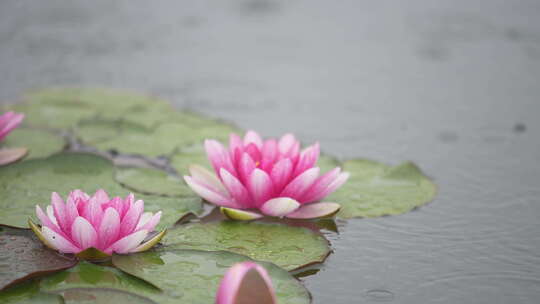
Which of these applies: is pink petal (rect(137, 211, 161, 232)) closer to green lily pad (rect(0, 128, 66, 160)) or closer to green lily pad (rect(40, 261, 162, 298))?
green lily pad (rect(40, 261, 162, 298))

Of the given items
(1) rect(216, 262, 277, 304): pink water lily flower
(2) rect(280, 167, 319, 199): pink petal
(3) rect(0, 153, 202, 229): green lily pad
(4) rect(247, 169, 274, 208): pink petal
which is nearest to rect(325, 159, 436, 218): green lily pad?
(2) rect(280, 167, 319, 199): pink petal

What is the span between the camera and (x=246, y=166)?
2469 millimetres

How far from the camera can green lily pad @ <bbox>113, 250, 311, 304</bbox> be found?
2004 mm

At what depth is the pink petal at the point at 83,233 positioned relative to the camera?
2084 millimetres

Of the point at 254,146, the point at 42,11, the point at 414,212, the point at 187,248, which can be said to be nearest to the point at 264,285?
the point at 187,248

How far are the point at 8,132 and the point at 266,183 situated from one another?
115cm

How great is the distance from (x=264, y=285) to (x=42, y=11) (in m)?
4.24

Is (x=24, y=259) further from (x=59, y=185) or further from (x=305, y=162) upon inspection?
(x=305, y=162)

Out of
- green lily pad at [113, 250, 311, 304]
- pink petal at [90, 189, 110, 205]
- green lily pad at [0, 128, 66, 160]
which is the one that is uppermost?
pink petal at [90, 189, 110, 205]

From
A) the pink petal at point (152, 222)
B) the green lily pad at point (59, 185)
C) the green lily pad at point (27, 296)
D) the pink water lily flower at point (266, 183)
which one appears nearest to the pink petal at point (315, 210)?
the pink water lily flower at point (266, 183)

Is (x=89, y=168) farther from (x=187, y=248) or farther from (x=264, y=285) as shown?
(x=264, y=285)

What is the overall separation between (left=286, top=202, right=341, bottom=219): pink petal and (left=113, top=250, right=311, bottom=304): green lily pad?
416mm

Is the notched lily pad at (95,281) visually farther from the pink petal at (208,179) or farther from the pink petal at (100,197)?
the pink petal at (208,179)

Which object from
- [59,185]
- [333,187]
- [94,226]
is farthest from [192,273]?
[59,185]
